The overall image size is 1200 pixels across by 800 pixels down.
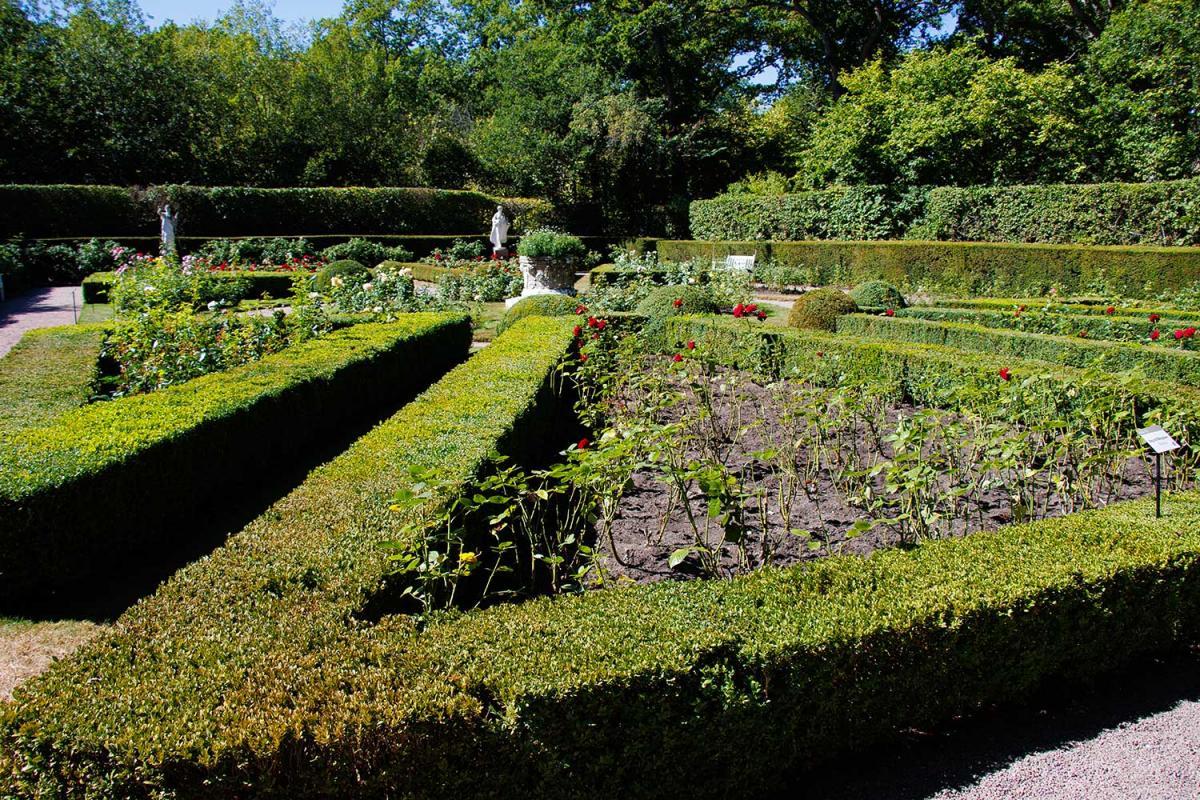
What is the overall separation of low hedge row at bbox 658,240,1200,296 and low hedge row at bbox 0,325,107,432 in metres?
14.5

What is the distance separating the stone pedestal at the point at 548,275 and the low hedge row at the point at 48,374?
7.72 metres

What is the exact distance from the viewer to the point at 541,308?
36.8 ft

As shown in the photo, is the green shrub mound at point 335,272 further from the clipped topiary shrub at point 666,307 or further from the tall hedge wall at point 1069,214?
the tall hedge wall at point 1069,214

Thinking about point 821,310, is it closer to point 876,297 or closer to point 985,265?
point 876,297

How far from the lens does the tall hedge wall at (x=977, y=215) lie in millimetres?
16188

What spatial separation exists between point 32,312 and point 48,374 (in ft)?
31.8

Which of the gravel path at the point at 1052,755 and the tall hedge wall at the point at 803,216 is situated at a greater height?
the tall hedge wall at the point at 803,216

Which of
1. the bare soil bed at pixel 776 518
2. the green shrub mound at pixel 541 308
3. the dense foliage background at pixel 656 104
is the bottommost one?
the bare soil bed at pixel 776 518

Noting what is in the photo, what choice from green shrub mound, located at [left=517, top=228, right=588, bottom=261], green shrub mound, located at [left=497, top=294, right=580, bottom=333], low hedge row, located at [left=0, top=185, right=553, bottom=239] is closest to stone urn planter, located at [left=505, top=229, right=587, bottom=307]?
green shrub mound, located at [left=517, top=228, right=588, bottom=261]

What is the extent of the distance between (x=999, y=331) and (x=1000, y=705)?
6095mm

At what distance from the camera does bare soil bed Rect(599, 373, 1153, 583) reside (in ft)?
13.4

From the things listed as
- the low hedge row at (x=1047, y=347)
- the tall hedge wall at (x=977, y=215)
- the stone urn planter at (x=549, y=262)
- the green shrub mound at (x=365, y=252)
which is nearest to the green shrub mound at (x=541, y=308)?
the stone urn planter at (x=549, y=262)

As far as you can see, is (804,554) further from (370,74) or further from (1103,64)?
(370,74)

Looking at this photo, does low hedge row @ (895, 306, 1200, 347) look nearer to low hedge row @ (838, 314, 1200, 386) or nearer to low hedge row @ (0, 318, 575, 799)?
low hedge row @ (838, 314, 1200, 386)
